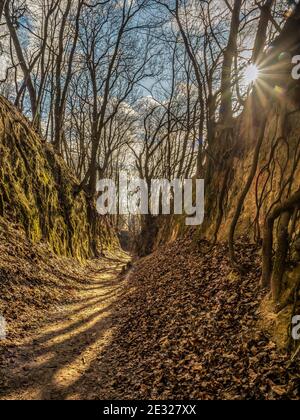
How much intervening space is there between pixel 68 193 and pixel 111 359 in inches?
503

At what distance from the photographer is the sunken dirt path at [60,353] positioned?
477cm

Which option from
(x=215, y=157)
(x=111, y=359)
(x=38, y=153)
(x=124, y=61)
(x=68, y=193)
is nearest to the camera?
(x=111, y=359)

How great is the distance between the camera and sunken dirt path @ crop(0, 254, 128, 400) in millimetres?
4770

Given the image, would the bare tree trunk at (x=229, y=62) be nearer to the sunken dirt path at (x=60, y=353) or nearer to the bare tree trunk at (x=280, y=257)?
the bare tree trunk at (x=280, y=257)

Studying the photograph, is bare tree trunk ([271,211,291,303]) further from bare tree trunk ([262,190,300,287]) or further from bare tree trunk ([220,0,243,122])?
bare tree trunk ([220,0,243,122])

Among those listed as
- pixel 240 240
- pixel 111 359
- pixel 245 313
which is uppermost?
pixel 240 240

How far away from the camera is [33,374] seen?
203 inches

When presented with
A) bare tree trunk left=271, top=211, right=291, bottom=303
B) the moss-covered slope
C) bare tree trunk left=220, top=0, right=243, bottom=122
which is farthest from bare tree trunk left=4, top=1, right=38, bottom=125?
bare tree trunk left=271, top=211, right=291, bottom=303

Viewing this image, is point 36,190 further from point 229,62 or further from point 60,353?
point 229,62

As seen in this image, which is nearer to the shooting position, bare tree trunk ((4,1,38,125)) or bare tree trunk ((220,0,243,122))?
bare tree trunk ((220,0,243,122))

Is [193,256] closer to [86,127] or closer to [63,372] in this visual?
[63,372]

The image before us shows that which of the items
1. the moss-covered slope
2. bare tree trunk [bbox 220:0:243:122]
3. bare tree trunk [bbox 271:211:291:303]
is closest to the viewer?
bare tree trunk [bbox 271:211:291:303]

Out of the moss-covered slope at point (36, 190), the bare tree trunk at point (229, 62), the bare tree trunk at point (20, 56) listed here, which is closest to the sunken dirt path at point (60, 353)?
the moss-covered slope at point (36, 190)
